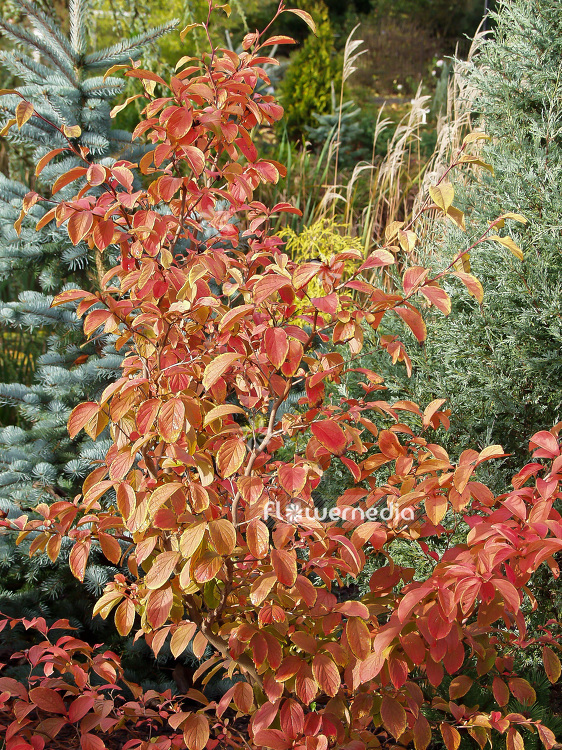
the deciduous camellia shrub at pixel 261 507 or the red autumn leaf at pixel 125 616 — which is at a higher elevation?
the deciduous camellia shrub at pixel 261 507

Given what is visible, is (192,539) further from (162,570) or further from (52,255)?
(52,255)

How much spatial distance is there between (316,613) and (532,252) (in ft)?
4.48

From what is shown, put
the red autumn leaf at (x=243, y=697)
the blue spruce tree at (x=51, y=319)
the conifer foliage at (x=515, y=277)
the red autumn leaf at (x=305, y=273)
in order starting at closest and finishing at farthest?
the red autumn leaf at (x=305, y=273), the red autumn leaf at (x=243, y=697), the conifer foliage at (x=515, y=277), the blue spruce tree at (x=51, y=319)

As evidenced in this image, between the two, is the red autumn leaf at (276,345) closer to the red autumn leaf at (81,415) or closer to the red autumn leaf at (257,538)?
the red autumn leaf at (257,538)

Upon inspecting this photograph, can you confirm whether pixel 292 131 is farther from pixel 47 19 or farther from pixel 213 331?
pixel 213 331

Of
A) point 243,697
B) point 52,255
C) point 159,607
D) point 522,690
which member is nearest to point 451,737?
point 522,690

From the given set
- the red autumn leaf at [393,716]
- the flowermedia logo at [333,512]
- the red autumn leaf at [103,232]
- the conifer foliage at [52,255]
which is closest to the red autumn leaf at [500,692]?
the red autumn leaf at [393,716]

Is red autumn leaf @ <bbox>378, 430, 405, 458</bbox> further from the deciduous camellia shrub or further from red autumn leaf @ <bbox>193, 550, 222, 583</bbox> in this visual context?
red autumn leaf @ <bbox>193, 550, 222, 583</bbox>

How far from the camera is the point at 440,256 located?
233 centimetres

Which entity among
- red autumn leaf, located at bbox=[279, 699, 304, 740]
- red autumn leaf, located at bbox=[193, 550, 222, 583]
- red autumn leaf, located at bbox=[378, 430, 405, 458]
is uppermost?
red autumn leaf, located at bbox=[378, 430, 405, 458]

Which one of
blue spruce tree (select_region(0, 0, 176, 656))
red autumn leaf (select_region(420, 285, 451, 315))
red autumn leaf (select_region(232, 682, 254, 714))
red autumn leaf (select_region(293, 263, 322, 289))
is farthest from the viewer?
blue spruce tree (select_region(0, 0, 176, 656))

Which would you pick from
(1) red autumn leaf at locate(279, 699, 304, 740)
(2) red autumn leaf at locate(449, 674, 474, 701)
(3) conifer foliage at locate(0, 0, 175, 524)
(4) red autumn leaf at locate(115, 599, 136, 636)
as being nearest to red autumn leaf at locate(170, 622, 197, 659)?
(4) red autumn leaf at locate(115, 599, 136, 636)

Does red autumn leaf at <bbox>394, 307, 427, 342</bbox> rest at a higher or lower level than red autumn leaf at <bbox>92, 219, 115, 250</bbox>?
lower

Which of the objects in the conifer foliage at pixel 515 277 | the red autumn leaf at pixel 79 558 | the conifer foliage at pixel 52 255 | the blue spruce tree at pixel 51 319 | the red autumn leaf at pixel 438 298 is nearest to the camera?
the red autumn leaf at pixel 438 298
